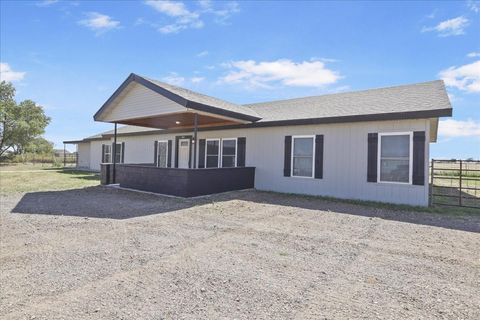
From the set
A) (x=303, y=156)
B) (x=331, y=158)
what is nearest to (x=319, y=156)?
(x=331, y=158)

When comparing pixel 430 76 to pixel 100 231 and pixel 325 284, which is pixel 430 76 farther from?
pixel 100 231

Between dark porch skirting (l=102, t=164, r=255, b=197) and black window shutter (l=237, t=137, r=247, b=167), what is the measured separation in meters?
0.70

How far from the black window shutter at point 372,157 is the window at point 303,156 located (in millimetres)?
1874

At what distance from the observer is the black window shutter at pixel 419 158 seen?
7.98m

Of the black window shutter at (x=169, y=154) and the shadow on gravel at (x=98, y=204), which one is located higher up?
the black window shutter at (x=169, y=154)

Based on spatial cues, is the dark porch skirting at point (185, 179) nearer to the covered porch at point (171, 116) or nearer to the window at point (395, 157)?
the covered porch at point (171, 116)

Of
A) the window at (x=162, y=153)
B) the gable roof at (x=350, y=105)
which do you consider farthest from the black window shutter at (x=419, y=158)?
the window at (x=162, y=153)

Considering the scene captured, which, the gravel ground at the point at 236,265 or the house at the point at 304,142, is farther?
the house at the point at 304,142

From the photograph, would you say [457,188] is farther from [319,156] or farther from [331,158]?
[319,156]

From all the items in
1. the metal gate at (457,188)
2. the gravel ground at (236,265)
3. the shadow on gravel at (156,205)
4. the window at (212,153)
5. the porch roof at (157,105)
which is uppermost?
the porch roof at (157,105)

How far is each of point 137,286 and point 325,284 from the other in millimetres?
2136

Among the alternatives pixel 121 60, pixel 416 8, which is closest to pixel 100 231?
pixel 121 60

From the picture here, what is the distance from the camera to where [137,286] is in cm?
311

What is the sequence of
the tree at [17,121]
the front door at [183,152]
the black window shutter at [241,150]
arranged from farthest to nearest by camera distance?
the tree at [17,121], the front door at [183,152], the black window shutter at [241,150]
